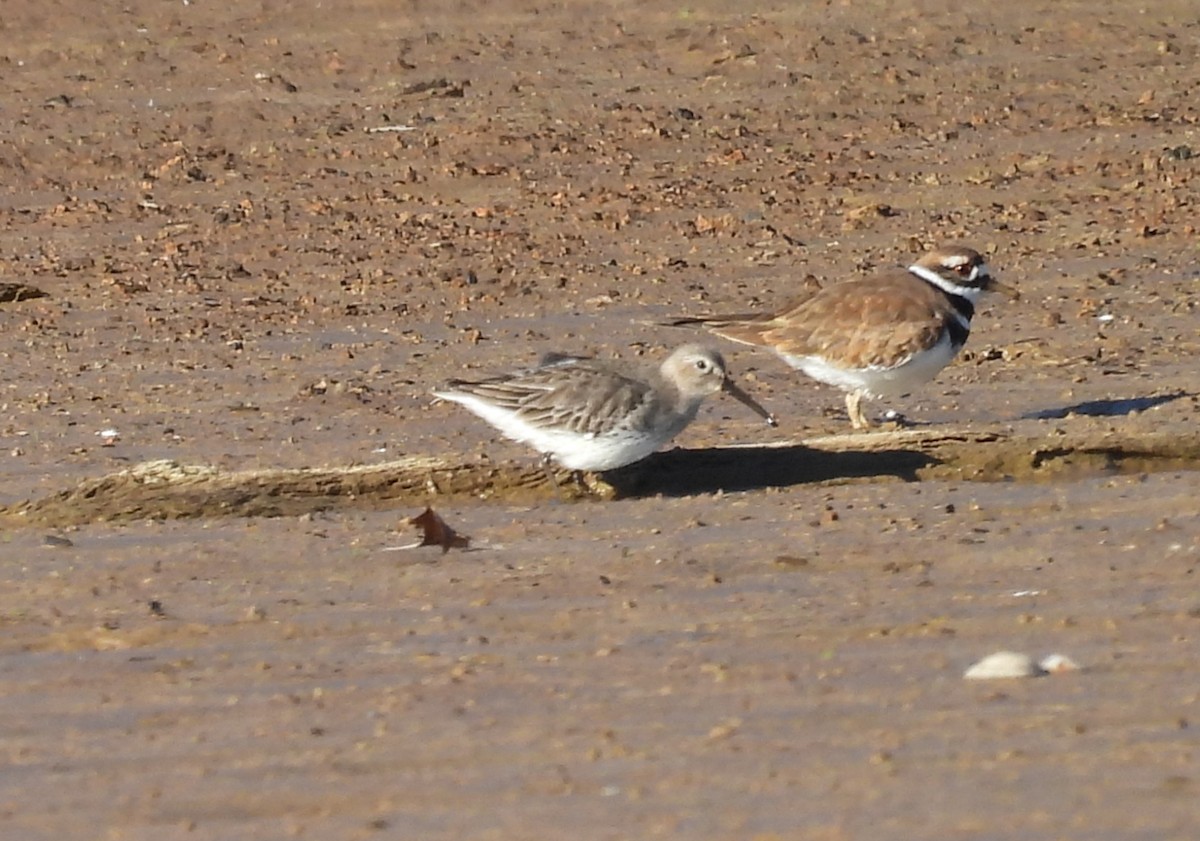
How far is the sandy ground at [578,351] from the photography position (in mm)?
5430

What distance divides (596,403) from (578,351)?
111 inches

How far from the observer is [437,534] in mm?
7859

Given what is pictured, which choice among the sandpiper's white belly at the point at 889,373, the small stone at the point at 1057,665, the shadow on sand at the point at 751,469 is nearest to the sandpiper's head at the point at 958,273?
the sandpiper's white belly at the point at 889,373

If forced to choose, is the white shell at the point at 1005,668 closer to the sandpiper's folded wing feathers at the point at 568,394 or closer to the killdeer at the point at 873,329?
the sandpiper's folded wing feathers at the point at 568,394

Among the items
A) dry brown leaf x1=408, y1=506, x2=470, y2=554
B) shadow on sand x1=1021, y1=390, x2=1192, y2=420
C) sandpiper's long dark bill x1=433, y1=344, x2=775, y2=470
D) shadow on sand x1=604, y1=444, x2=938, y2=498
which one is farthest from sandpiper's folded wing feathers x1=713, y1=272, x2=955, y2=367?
dry brown leaf x1=408, y1=506, x2=470, y2=554

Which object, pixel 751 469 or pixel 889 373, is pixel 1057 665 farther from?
pixel 889 373

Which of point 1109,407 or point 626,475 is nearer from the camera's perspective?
point 626,475

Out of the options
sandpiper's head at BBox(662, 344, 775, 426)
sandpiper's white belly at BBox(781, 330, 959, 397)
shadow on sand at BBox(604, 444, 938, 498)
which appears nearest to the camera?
shadow on sand at BBox(604, 444, 938, 498)

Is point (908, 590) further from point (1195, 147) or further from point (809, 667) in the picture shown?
point (1195, 147)

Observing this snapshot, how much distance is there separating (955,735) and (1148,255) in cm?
810

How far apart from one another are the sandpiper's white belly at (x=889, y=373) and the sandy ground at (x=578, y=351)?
0.26 m

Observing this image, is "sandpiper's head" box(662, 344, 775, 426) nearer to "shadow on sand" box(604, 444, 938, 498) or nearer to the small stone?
"shadow on sand" box(604, 444, 938, 498)

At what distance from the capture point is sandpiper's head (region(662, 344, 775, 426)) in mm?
9055

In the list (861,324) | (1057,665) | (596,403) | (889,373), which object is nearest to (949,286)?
(861,324)
